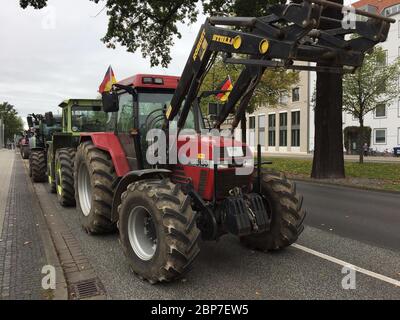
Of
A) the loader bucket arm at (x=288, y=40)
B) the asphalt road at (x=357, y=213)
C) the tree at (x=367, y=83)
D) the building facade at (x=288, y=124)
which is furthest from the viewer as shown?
the building facade at (x=288, y=124)

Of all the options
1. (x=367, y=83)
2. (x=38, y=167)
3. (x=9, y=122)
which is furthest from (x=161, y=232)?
(x=9, y=122)

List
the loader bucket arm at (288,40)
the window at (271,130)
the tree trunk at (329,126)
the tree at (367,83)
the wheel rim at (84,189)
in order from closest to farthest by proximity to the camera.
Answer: the loader bucket arm at (288,40) → the wheel rim at (84,189) → the tree trunk at (329,126) → the tree at (367,83) → the window at (271,130)

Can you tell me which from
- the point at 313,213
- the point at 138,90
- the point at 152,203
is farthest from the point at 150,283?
the point at 313,213

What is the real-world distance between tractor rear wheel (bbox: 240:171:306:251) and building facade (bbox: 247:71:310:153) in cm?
3783

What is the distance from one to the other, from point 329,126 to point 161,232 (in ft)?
40.0

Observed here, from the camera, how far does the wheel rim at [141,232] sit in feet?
15.9

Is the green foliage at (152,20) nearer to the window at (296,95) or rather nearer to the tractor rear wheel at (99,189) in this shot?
the tractor rear wheel at (99,189)

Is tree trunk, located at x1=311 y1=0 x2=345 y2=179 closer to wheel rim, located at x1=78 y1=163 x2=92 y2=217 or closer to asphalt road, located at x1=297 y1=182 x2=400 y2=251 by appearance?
asphalt road, located at x1=297 y1=182 x2=400 y2=251

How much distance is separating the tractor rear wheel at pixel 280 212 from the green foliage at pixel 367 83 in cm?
1759

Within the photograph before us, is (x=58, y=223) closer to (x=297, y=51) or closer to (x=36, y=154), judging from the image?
(x=297, y=51)

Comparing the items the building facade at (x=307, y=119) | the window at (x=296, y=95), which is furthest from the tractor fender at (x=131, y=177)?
the window at (x=296, y=95)

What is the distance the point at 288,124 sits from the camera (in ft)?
166

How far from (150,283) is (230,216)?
118 centimetres
